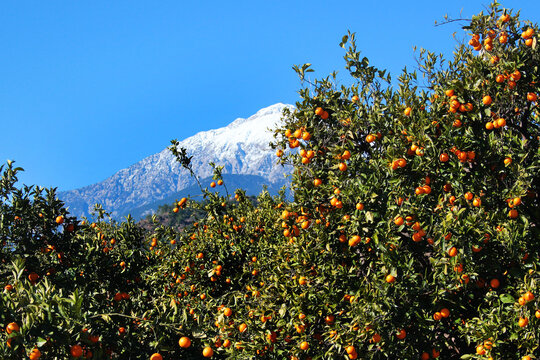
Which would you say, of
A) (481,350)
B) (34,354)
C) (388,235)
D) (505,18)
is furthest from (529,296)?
(34,354)

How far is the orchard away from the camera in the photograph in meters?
3.72

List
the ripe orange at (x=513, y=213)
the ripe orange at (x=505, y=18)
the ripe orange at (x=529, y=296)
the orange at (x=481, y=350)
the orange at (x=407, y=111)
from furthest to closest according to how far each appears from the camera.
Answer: the ripe orange at (x=505, y=18), the orange at (x=407, y=111), the ripe orange at (x=513, y=213), the orange at (x=481, y=350), the ripe orange at (x=529, y=296)

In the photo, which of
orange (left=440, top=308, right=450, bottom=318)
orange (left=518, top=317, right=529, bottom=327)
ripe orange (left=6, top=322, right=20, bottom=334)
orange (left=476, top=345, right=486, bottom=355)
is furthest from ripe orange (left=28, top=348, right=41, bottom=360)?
orange (left=518, top=317, right=529, bottom=327)

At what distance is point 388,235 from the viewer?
3881 millimetres

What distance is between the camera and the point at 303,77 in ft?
16.4

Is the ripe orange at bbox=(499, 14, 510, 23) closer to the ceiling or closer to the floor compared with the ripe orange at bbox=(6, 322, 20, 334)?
closer to the ceiling

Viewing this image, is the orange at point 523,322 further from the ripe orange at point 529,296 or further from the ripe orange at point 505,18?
the ripe orange at point 505,18

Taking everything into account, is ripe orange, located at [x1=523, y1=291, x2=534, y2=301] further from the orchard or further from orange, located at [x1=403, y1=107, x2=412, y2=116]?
orange, located at [x1=403, y1=107, x2=412, y2=116]

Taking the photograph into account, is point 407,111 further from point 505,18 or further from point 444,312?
point 444,312

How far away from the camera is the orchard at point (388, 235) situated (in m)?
3.72

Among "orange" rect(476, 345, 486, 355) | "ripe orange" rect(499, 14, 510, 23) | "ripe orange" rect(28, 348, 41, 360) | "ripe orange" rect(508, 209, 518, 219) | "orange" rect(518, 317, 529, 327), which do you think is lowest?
"orange" rect(476, 345, 486, 355)

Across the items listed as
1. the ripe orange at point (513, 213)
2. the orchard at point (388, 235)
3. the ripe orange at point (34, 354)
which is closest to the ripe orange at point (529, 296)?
the orchard at point (388, 235)

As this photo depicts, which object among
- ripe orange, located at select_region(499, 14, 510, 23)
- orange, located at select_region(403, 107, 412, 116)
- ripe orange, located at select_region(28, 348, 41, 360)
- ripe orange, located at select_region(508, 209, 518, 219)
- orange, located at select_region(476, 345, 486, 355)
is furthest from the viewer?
ripe orange, located at select_region(499, 14, 510, 23)

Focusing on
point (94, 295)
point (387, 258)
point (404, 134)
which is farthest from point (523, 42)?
point (94, 295)
